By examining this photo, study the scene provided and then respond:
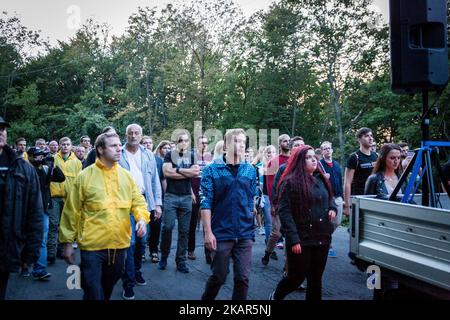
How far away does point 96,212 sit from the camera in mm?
3598

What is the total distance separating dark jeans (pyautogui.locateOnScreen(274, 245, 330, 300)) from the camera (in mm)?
3953

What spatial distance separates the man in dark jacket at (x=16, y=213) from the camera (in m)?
3.33

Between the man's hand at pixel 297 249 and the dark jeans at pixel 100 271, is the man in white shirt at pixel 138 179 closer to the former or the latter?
the dark jeans at pixel 100 271

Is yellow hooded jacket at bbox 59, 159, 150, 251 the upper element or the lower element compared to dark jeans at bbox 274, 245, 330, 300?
upper

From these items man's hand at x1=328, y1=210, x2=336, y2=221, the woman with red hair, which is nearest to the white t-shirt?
→ the woman with red hair

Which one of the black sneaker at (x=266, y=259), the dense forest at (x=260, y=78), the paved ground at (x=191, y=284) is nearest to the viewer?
the paved ground at (x=191, y=284)

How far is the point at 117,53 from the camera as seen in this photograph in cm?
3541

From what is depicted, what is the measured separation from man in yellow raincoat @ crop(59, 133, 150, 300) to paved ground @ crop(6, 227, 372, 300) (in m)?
1.41

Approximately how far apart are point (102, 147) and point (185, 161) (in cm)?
278

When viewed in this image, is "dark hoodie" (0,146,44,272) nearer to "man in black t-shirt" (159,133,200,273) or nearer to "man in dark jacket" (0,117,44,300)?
"man in dark jacket" (0,117,44,300)

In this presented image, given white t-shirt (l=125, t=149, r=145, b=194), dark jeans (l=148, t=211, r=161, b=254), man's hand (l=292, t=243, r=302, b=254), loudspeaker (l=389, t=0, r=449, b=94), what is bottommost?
dark jeans (l=148, t=211, r=161, b=254)

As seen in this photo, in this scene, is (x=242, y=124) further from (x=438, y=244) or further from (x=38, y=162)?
(x=438, y=244)

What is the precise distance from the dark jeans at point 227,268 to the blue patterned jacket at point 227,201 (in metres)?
0.09

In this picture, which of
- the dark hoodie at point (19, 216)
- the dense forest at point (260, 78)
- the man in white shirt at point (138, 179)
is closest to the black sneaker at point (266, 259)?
the man in white shirt at point (138, 179)
